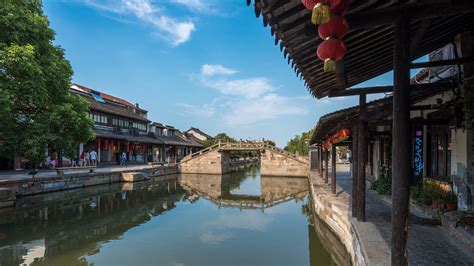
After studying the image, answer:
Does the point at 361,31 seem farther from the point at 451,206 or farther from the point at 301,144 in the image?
the point at 301,144

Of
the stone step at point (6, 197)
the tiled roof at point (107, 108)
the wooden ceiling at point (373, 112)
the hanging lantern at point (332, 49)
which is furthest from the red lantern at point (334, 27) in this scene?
the tiled roof at point (107, 108)

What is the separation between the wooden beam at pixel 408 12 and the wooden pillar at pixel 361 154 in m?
3.17

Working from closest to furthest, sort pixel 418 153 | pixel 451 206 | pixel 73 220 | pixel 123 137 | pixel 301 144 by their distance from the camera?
pixel 451 206, pixel 418 153, pixel 73 220, pixel 123 137, pixel 301 144

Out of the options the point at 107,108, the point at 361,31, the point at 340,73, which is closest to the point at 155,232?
the point at 340,73

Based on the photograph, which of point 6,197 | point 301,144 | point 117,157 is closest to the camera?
point 6,197

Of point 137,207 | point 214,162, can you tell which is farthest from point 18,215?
point 214,162

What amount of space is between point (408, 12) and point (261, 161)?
26.1 m

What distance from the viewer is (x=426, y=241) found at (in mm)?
4922

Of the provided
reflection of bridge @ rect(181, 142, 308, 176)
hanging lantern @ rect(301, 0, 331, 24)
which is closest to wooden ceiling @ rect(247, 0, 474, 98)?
hanging lantern @ rect(301, 0, 331, 24)

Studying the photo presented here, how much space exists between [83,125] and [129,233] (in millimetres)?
6367

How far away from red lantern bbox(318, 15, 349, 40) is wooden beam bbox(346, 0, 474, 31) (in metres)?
0.52

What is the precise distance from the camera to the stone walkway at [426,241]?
4.17 m

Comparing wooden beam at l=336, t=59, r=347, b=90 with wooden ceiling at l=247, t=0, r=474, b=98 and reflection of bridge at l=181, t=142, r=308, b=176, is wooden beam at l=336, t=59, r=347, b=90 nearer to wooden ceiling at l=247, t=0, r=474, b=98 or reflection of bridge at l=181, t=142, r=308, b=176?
wooden ceiling at l=247, t=0, r=474, b=98

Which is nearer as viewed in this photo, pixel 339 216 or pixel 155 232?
pixel 339 216
